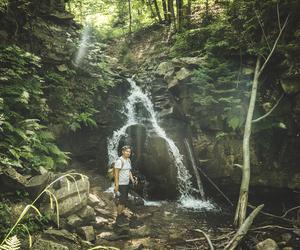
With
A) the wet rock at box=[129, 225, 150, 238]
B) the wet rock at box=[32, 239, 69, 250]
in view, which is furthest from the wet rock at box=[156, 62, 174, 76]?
the wet rock at box=[32, 239, 69, 250]

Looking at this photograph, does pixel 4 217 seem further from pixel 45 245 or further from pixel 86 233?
pixel 86 233

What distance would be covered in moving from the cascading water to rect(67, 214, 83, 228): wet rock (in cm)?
480

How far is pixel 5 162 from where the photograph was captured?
6320 millimetres

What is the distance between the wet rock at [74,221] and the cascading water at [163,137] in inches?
189

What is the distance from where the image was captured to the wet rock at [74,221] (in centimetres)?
684

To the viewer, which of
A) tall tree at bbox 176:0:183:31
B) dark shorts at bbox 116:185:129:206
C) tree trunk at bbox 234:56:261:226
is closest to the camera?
dark shorts at bbox 116:185:129:206

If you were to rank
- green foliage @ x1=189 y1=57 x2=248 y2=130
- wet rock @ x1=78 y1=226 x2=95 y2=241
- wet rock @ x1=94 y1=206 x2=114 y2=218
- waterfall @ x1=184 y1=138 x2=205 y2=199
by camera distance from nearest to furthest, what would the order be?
1. wet rock @ x1=78 y1=226 x2=95 y2=241
2. wet rock @ x1=94 y1=206 x2=114 y2=218
3. green foliage @ x1=189 y1=57 x2=248 y2=130
4. waterfall @ x1=184 y1=138 x2=205 y2=199

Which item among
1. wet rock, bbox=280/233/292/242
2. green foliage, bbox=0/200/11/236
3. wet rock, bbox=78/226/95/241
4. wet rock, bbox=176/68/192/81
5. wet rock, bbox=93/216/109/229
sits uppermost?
wet rock, bbox=176/68/192/81

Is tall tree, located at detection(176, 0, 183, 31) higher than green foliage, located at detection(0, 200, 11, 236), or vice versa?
tall tree, located at detection(176, 0, 183, 31)

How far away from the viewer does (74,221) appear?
6.95 meters

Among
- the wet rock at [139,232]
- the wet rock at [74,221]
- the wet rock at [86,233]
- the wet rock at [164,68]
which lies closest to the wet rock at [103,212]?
the wet rock at [139,232]

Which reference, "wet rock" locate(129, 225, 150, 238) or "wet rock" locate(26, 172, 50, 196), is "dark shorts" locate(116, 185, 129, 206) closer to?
"wet rock" locate(129, 225, 150, 238)

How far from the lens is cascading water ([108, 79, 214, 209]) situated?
1142 centimetres

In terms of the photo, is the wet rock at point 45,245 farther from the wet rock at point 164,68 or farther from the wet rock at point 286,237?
the wet rock at point 164,68
